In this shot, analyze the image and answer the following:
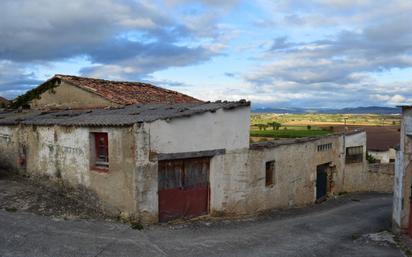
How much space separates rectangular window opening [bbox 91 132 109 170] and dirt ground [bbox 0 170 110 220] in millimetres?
1461

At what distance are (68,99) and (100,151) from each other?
8.78 m

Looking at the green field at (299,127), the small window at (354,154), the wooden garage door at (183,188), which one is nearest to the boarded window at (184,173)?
the wooden garage door at (183,188)

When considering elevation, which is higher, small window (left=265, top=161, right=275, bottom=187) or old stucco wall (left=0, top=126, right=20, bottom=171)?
old stucco wall (left=0, top=126, right=20, bottom=171)

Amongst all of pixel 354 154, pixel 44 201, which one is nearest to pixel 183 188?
pixel 44 201

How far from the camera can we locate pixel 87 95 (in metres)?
20.6

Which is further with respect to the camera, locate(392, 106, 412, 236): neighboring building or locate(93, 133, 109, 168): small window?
locate(93, 133, 109, 168): small window

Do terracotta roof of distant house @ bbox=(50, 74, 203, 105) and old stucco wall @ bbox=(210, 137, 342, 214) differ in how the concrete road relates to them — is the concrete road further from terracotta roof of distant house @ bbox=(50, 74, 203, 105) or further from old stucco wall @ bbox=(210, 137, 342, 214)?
terracotta roof of distant house @ bbox=(50, 74, 203, 105)

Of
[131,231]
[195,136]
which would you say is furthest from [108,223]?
[195,136]

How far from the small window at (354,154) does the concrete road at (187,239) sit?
9601 millimetres

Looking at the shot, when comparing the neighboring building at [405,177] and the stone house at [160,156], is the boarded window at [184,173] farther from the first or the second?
the neighboring building at [405,177]

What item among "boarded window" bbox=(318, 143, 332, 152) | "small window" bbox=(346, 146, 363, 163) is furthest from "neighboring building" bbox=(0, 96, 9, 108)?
"small window" bbox=(346, 146, 363, 163)

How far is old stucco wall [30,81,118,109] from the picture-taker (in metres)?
20.3

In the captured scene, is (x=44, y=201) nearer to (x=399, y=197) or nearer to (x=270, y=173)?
(x=270, y=173)

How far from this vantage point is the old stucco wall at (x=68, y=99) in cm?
2027
